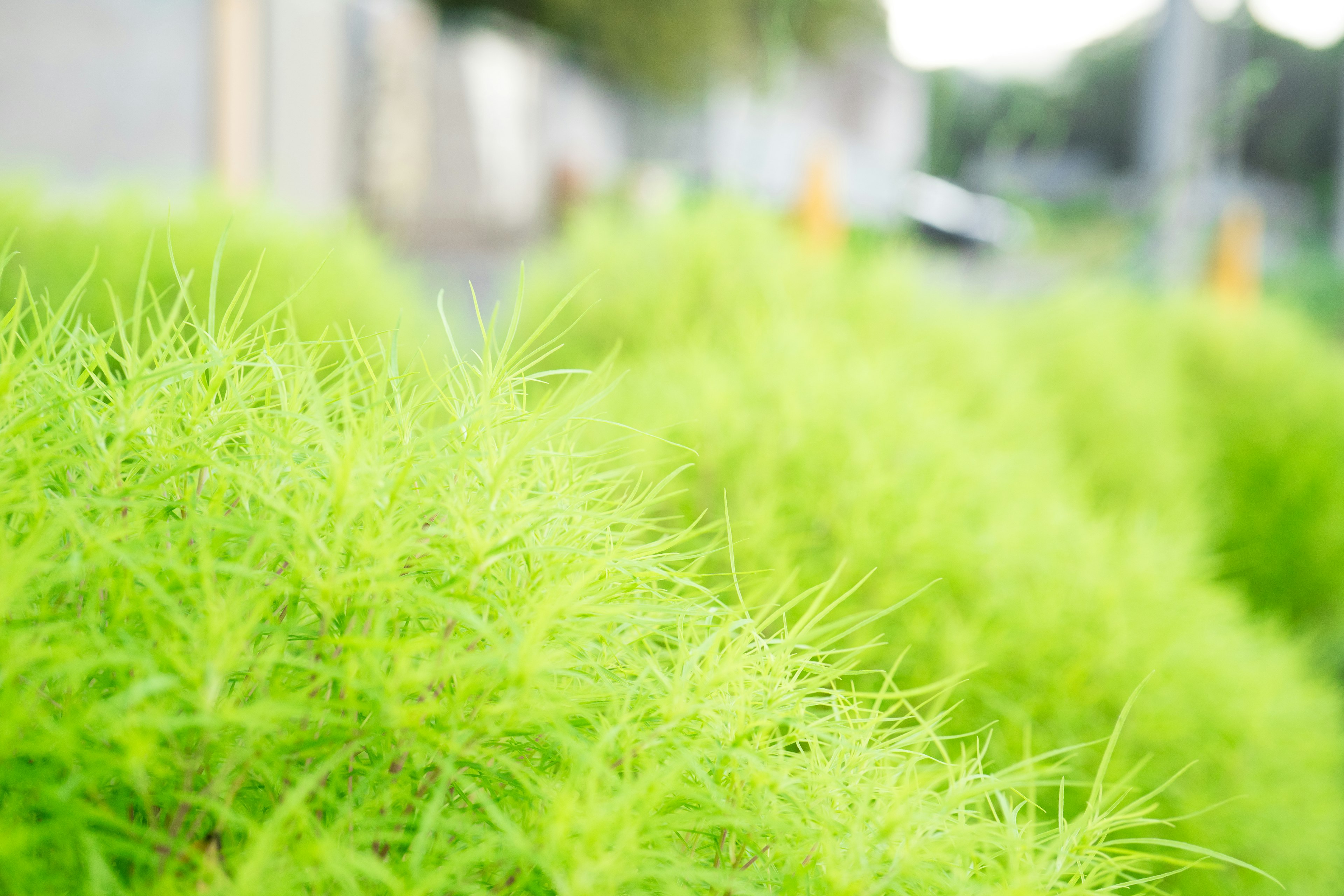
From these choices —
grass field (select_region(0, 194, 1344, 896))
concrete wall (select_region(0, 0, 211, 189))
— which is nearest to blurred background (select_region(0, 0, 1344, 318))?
concrete wall (select_region(0, 0, 211, 189))

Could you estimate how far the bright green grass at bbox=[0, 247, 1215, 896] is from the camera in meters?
0.23

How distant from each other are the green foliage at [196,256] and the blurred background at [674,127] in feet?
0.39

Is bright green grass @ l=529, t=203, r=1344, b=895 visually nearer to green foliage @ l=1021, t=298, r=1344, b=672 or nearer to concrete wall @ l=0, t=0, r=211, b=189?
green foliage @ l=1021, t=298, r=1344, b=672

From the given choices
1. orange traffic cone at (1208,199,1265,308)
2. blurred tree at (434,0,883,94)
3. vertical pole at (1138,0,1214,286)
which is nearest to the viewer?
orange traffic cone at (1208,199,1265,308)

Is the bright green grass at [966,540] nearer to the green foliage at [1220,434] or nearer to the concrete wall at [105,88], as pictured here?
the green foliage at [1220,434]

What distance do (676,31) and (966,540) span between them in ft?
16.0

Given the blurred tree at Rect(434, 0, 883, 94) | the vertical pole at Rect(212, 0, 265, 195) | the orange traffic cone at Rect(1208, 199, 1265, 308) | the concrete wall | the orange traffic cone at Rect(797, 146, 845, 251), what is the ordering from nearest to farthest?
the orange traffic cone at Rect(797, 146, 845, 251) → the concrete wall → the vertical pole at Rect(212, 0, 265, 195) → the orange traffic cone at Rect(1208, 199, 1265, 308) → the blurred tree at Rect(434, 0, 883, 94)

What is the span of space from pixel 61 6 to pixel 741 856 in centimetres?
213

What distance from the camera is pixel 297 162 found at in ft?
8.40

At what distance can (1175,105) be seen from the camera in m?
3.12

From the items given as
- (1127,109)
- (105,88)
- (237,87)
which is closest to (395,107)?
(237,87)

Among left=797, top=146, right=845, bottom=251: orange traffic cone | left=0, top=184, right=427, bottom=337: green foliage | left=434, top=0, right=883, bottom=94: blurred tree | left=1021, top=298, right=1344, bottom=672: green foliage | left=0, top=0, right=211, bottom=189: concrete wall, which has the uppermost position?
left=434, top=0, right=883, bottom=94: blurred tree

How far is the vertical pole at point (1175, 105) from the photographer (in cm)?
303

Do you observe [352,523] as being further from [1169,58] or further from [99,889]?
[1169,58]
